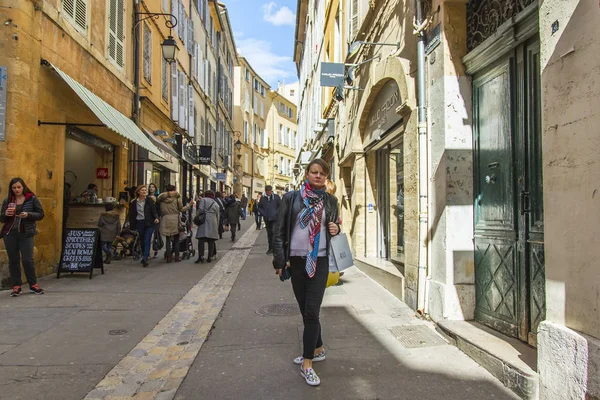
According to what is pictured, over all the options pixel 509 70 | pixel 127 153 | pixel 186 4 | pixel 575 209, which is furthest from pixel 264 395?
pixel 186 4

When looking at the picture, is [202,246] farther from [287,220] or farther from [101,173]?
[287,220]

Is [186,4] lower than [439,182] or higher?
higher

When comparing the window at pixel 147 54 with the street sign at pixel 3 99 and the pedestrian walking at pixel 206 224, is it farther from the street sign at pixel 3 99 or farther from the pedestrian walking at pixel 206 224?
the street sign at pixel 3 99

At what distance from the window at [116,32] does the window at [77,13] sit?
4.56ft

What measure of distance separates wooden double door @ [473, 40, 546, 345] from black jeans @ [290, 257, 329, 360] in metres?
1.72

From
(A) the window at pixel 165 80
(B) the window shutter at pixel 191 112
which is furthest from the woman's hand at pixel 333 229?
(B) the window shutter at pixel 191 112

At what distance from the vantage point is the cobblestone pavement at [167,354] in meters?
3.21

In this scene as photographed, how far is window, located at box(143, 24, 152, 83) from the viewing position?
13.0 metres

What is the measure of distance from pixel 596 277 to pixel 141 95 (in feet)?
40.1

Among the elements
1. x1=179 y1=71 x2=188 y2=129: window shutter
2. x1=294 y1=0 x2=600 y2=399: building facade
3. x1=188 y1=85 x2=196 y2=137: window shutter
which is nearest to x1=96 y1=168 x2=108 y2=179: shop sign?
x1=179 y1=71 x2=188 y2=129: window shutter

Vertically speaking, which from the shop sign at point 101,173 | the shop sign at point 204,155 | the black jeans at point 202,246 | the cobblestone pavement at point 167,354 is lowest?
the cobblestone pavement at point 167,354

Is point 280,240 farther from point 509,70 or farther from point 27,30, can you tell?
point 27,30

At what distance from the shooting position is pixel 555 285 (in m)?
2.89

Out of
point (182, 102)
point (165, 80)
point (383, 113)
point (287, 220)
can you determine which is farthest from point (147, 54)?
point (287, 220)
